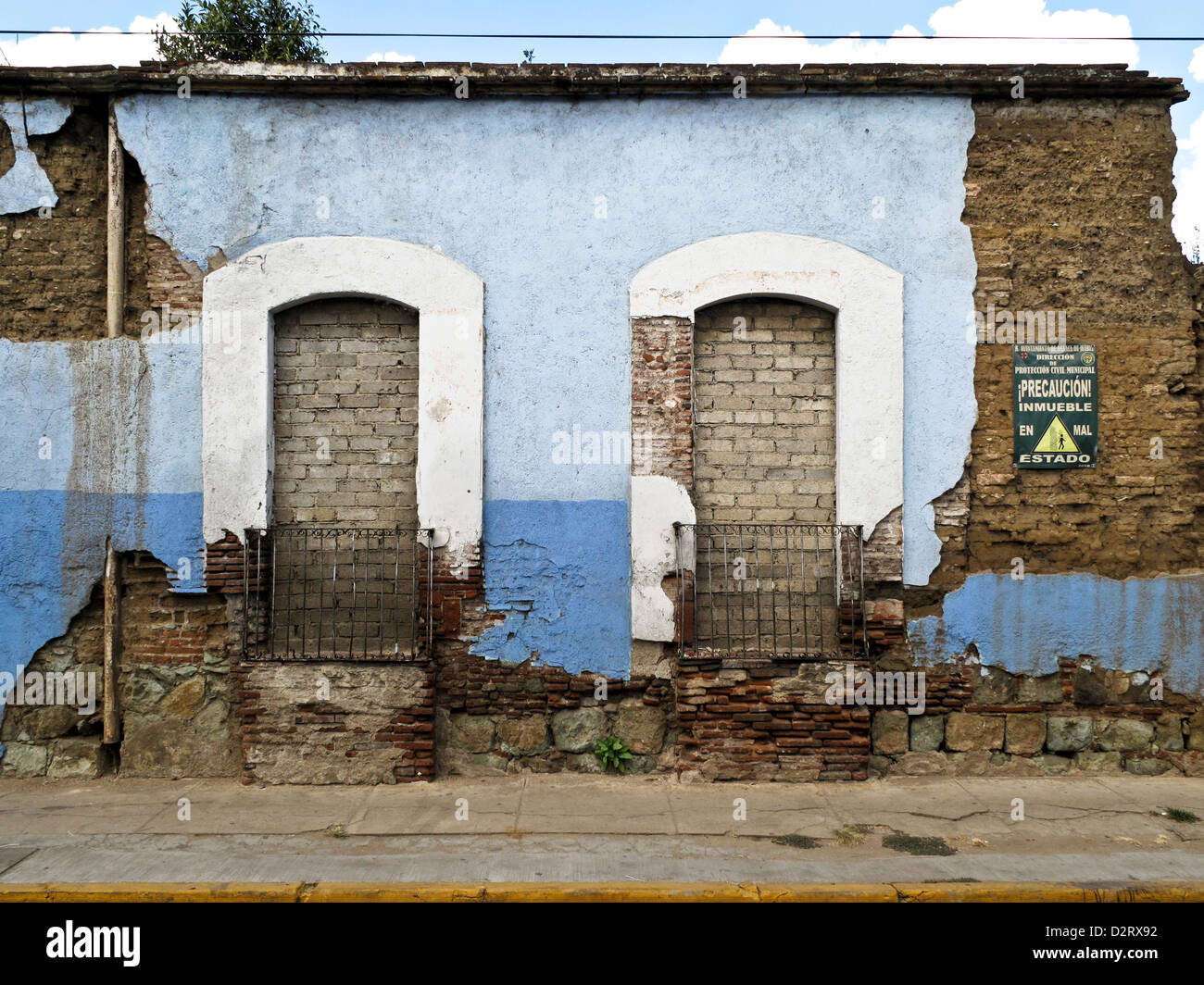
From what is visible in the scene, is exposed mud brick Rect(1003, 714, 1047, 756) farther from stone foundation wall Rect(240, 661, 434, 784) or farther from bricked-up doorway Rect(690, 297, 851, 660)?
stone foundation wall Rect(240, 661, 434, 784)

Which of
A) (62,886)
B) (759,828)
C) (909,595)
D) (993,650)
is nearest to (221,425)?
(62,886)

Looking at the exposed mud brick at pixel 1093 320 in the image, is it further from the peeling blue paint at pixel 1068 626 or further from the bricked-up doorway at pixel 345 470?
the bricked-up doorway at pixel 345 470

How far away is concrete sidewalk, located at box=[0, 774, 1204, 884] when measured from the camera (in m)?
4.91

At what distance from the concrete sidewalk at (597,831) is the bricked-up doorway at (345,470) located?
1253 millimetres

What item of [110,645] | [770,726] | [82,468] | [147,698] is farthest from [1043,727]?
[82,468]

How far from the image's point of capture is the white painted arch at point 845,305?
662cm

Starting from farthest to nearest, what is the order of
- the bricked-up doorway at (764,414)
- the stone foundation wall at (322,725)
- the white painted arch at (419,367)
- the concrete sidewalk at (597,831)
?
Result: the bricked-up doorway at (764,414)
the white painted arch at (419,367)
the stone foundation wall at (322,725)
the concrete sidewalk at (597,831)

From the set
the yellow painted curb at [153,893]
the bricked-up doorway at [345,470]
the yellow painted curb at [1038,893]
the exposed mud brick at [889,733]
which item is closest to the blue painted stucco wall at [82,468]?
the bricked-up doorway at [345,470]

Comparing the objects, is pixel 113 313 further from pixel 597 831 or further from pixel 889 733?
pixel 889 733

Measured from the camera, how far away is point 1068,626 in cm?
668

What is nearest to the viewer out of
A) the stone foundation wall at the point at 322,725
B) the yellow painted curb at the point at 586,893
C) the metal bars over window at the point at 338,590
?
the yellow painted curb at the point at 586,893

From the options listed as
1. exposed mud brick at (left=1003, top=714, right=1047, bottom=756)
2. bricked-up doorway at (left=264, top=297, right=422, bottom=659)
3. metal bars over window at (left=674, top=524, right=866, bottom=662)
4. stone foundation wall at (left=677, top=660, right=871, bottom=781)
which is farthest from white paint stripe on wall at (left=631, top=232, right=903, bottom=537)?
bricked-up doorway at (left=264, top=297, right=422, bottom=659)

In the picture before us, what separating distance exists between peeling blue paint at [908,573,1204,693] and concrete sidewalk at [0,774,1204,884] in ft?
2.88

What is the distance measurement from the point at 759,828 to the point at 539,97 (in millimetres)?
5461
